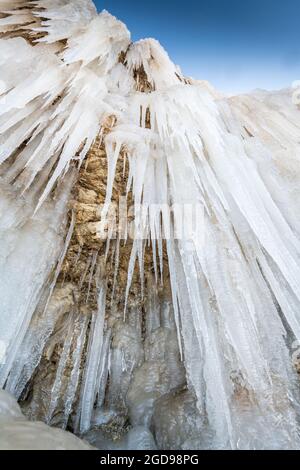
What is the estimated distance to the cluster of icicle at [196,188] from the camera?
7.20ft

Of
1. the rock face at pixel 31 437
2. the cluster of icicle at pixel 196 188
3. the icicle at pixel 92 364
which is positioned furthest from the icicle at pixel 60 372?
the rock face at pixel 31 437

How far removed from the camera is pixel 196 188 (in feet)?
9.70

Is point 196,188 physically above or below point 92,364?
above

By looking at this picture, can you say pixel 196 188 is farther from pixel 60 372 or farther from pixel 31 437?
pixel 31 437

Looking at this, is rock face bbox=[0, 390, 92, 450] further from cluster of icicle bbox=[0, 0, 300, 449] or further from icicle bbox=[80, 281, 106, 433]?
icicle bbox=[80, 281, 106, 433]

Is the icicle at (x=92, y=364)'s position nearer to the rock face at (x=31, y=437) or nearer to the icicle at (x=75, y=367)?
the icicle at (x=75, y=367)

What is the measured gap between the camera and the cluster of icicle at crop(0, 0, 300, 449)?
220cm

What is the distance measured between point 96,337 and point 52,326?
46 centimetres

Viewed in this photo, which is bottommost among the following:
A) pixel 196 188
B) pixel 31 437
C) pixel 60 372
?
pixel 60 372

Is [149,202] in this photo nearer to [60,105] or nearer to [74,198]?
[74,198]

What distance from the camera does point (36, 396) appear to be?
2.89 meters

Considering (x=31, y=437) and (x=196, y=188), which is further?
(x=196, y=188)

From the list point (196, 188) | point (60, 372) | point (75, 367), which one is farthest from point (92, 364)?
point (196, 188)
